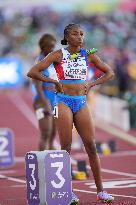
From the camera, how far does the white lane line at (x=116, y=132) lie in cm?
2125

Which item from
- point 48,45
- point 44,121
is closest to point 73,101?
point 48,45

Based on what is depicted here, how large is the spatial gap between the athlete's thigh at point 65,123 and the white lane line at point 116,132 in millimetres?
10047

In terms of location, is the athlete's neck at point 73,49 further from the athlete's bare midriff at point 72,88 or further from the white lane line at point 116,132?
the white lane line at point 116,132

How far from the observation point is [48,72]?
44.4 feet

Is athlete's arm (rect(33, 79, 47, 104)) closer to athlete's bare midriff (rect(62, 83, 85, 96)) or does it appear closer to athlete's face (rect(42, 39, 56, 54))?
athlete's face (rect(42, 39, 56, 54))

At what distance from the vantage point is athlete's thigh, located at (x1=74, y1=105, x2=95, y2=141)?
412 inches

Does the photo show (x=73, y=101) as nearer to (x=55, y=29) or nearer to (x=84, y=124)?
(x=84, y=124)

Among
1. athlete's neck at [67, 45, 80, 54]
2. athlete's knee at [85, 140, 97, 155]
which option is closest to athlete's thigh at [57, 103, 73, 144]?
athlete's knee at [85, 140, 97, 155]

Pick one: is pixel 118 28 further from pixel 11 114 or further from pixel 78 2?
Result: pixel 11 114

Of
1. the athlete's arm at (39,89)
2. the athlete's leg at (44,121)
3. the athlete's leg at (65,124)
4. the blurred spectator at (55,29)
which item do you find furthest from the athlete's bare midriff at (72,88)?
the blurred spectator at (55,29)

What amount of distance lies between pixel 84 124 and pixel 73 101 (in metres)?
0.28

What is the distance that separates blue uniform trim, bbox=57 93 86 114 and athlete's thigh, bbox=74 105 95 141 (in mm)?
52

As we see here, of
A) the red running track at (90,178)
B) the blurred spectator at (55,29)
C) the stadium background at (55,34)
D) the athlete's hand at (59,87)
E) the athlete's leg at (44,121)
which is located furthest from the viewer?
the blurred spectator at (55,29)

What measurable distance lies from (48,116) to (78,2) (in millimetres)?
31183
